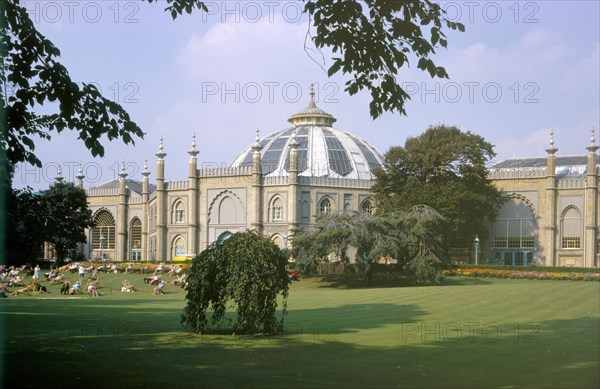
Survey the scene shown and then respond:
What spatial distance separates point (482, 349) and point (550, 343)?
214 centimetres

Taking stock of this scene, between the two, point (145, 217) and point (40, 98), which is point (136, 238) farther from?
point (40, 98)

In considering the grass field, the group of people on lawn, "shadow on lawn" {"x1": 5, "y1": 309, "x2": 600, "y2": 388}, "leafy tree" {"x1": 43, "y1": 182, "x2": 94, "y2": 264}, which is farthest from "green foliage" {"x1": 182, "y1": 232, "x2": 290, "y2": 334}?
"leafy tree" {"x1": 43, "y1": 182, "x2": 94, "y2": 264}

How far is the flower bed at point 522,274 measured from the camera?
47.3 meters

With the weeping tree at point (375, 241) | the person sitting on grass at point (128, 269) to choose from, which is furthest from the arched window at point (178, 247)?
the weeping tree at point (375, 241)

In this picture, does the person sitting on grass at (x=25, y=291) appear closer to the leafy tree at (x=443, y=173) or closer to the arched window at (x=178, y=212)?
the leafy tree at (x=443, y=173)

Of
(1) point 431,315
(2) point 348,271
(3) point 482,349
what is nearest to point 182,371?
(3) point 482,349

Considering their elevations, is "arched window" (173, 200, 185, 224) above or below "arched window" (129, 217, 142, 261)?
above

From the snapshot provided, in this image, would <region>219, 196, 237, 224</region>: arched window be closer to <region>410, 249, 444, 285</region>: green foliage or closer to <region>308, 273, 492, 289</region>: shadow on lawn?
<region>308, 273, 492, 289</region>: shadow on lawn

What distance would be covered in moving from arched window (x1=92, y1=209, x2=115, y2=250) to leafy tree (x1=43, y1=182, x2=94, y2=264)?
22218 mm

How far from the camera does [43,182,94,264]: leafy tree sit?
6400 cm

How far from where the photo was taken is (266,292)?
19.2 meters

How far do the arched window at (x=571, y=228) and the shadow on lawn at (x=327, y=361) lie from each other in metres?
53.5

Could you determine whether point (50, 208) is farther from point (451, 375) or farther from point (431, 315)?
point (451, 375)

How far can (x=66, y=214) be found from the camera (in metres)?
66.0
